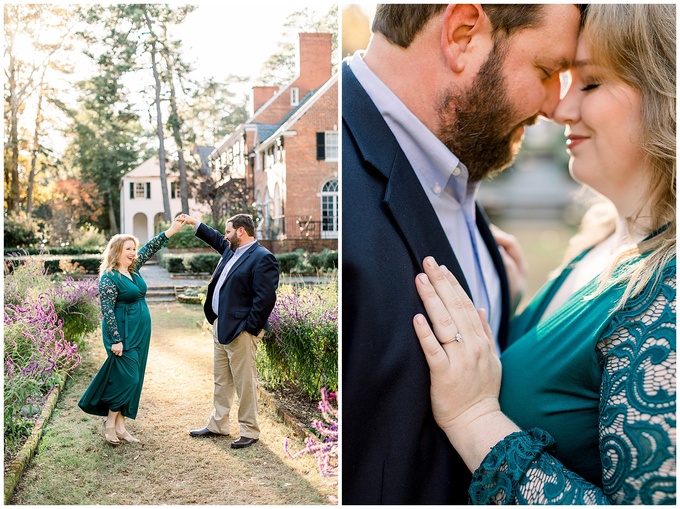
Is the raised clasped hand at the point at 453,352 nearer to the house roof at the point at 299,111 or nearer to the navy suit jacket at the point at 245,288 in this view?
the navy suit jacket at the point at 245,288

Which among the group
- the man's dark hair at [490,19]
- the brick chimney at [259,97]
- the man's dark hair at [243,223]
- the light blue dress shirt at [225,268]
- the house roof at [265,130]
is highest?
the man's dark hair at [490,19]

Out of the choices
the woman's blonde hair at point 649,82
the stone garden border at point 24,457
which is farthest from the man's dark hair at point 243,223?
the woman's blonde hair at point 649,82

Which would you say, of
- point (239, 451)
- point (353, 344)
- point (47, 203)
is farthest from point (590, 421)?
point (47, 203)

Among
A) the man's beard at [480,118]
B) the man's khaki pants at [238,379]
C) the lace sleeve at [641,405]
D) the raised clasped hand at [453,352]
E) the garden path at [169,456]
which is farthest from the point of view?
the man's khaki pants at [238,379]

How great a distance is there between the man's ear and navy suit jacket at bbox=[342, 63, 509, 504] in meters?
0.30

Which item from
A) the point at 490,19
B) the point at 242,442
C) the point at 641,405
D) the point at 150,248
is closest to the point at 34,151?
the point at 150,248

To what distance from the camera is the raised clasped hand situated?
5.54 feet

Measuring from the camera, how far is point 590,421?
1683 millimetres

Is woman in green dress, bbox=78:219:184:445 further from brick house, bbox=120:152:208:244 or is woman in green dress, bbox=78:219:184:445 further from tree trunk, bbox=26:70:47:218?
tree trunk, bbox=26:70:47:218

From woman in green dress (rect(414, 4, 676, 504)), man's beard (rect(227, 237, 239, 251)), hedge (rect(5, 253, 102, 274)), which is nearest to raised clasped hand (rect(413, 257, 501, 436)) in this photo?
woman in green dress (rect(414, 4, 676, 504))

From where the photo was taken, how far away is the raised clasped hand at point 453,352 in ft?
5.54

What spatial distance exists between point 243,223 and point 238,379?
25.1 inches

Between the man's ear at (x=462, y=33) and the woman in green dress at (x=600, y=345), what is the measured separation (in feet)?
1.12

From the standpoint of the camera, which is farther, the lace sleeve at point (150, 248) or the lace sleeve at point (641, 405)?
the lace sleeve at point (150, 248)
